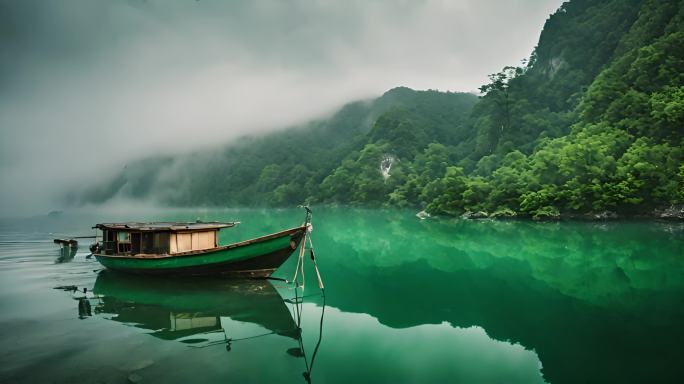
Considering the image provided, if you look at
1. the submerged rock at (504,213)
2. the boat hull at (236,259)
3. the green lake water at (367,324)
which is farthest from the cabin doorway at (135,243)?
the submerged rock at (504,213)

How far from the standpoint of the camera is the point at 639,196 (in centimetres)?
3959

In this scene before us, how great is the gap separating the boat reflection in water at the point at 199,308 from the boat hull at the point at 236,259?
0.47 m

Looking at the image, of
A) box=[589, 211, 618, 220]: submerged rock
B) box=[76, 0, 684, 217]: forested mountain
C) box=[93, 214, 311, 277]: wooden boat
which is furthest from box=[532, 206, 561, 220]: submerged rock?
box=[93, 214, 311, 277]: wooden boat

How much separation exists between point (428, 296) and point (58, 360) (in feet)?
37.4

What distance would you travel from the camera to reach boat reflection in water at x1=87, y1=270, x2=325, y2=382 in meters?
10.1

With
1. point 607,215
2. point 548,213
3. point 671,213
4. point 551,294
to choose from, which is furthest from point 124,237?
point 671,213

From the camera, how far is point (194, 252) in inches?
604

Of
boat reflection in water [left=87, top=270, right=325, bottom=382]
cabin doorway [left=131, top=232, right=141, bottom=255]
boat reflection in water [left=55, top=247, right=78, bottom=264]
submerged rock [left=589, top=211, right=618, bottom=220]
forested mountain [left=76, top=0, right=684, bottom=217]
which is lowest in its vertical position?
boat reflection in water [left=55, top=247, right=78, bottom=264]

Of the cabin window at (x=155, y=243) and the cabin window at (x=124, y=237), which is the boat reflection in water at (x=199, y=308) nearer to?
the cabin window at (x=155, y=243)

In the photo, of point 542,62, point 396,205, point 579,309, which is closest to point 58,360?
point 579,309

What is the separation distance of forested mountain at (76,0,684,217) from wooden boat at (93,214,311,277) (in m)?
39.1

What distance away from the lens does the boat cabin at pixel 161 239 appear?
55.3 ft

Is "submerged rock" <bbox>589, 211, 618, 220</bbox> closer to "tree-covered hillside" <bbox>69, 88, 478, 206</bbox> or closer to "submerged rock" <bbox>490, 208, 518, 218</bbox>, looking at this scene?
"submerged rock" <bbox>490, 208, 518, 218</bbox>

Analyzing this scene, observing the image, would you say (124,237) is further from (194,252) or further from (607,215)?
(607,215)
